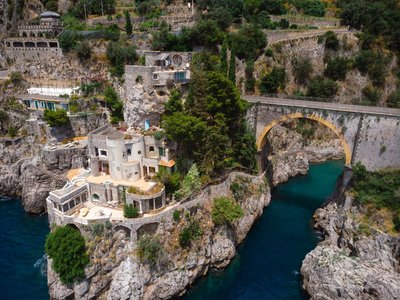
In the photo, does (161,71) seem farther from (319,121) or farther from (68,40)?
(68,40)

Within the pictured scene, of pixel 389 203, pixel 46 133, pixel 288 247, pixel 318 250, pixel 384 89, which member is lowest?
pixel 288 247

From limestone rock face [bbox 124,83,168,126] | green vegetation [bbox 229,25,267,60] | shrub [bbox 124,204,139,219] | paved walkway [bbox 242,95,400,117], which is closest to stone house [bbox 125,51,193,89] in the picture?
limestone rock face [bbox 124,83,168,126]

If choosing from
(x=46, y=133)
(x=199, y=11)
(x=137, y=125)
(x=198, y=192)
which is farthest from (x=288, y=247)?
(x=199, y=11)

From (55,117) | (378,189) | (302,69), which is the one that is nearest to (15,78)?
(55,117)

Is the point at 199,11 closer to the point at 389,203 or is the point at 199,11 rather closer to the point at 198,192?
the point at 198,192

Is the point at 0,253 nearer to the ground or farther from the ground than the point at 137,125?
nearer to the ground

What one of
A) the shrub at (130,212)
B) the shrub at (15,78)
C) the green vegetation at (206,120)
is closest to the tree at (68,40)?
the shrub at (15,78)
